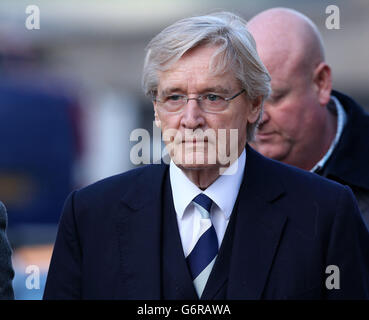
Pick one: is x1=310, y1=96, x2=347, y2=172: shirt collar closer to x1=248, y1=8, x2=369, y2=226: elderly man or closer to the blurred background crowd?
x1=248, y1=8, x2=369, y2=226: elderly man

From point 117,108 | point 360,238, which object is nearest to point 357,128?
point 360,238

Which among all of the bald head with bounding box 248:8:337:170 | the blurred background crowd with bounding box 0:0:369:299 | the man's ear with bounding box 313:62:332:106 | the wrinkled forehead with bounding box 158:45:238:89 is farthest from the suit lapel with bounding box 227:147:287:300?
the man's ear with bounding box 313:62:332:106

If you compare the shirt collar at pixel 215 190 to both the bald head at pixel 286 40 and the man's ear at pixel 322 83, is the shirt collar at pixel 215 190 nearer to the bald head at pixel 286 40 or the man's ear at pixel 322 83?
the bald head at pixel 286 40

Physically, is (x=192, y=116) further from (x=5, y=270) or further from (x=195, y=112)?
(x=5, y=270)

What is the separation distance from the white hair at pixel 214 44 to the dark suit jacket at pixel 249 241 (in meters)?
0.35

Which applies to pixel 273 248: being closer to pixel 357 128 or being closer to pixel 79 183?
pixel 357 128

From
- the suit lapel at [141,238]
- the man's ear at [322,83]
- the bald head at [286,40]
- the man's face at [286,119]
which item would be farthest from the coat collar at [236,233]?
the man's ear at [322,83]

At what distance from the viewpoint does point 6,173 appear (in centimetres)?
1212

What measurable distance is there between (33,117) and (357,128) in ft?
30.9

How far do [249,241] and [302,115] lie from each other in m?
1.43

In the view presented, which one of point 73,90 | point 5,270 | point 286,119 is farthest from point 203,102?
point 73,90

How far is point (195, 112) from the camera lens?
306cm

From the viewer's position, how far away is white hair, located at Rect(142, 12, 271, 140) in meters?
3.09
